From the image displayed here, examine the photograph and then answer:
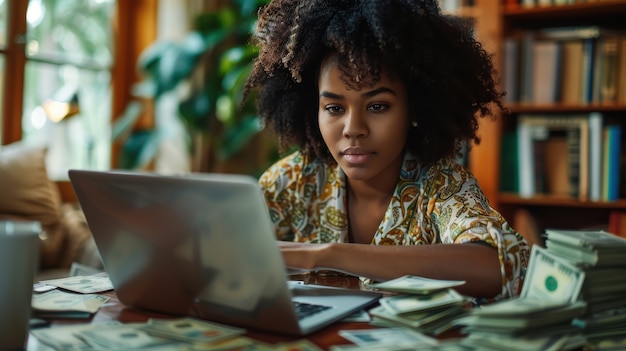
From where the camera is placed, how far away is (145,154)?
313 centimetres

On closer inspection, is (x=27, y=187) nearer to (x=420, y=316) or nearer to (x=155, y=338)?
(x=155, y=338)

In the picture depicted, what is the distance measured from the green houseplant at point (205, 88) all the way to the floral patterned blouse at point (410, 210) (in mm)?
1432

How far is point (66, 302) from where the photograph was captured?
37.3 inches

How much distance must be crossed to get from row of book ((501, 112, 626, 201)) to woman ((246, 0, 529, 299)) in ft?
4.04

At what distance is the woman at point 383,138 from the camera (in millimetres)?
1090

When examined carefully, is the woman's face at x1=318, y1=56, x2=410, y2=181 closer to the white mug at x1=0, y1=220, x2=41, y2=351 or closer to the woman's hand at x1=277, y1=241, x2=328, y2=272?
the woman's hand at x1=277, y1=241, x2=328, y2=272

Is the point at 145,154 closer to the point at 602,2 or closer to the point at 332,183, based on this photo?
the point at 332,183

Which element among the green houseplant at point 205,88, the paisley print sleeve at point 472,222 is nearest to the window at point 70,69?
the green houseplant at point 205,88

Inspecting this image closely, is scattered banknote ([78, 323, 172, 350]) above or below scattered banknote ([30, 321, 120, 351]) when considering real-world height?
above

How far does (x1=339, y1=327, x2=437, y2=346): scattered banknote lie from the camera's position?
76 cm

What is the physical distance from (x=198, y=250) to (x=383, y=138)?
651mm

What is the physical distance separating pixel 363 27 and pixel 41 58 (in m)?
2.24

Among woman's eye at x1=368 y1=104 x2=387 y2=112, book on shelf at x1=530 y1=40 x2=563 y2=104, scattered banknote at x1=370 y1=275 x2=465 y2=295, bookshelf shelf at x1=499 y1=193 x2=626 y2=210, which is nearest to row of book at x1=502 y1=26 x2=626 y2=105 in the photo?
book on shelf at x1=530 y1=40 x2=563 y2=104

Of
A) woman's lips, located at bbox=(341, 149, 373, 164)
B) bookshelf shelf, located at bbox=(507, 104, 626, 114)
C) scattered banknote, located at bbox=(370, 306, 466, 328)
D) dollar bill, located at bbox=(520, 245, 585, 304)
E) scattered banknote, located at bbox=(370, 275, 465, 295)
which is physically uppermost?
bookshelf shelf, located at bbox=(507, 104, 626, 114)
